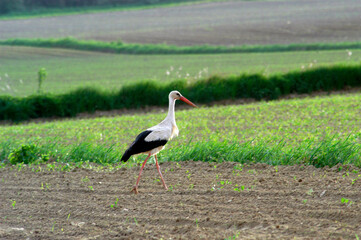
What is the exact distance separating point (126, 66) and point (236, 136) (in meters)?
22.9

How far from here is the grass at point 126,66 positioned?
90.0ft

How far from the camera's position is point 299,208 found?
7.55 m

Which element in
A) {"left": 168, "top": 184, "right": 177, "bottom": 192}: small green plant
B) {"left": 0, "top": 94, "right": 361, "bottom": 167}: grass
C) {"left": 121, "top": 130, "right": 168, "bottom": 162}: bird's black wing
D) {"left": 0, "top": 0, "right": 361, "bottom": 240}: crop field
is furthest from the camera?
{"left": 0, "top": 94, "right": 361, "bottom": 167}: grass

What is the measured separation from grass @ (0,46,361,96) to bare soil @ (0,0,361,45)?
793 cm

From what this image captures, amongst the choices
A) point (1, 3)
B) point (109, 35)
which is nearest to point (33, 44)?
point (109, 35)

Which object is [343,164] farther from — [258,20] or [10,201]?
[258,20]

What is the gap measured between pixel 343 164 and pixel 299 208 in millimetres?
2593

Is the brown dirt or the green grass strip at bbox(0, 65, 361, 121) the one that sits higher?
the brown dirt

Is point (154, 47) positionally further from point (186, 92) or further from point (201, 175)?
point (201, 175)

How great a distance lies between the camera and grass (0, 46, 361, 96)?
90.0 feet

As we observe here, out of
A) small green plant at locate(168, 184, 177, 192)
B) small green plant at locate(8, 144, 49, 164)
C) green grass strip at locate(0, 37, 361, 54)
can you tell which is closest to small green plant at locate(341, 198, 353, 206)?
small green plant at locate(168, 184, 177, 192)

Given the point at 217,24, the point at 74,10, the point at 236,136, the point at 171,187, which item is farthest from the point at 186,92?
the point at 74,10

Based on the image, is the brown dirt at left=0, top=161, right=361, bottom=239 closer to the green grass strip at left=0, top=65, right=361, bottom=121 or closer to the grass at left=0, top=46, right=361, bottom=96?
the green grass strip at left=0, top=65, right=361, bottom=121

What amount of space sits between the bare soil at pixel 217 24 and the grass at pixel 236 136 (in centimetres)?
2655
